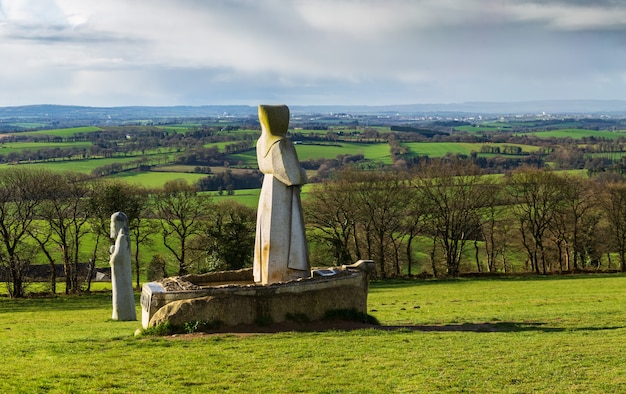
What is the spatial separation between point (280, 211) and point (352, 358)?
270 inches

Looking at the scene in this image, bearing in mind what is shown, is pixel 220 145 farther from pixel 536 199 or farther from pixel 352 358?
pixel 352 358

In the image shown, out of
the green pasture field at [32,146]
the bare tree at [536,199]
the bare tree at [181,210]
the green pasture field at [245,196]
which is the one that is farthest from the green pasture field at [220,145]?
the bare tree at [536,199]

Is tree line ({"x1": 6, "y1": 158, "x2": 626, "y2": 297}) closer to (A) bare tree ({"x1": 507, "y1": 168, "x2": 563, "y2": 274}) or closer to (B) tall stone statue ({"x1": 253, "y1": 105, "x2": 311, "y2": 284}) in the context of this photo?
(A) bare tree ({"x1": 507, "y1": 168, "x2": 563, "y2": 274})

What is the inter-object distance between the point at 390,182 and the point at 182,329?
34360 mm

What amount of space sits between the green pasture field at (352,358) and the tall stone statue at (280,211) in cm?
270

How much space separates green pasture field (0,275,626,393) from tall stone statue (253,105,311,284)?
8.85 ft

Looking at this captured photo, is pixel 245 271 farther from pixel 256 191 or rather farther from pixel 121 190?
pixel 256 191

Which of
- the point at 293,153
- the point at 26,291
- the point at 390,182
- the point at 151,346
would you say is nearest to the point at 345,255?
the point at 390,182

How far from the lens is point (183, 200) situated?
4928 cm

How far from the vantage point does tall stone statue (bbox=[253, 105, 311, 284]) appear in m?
20.1

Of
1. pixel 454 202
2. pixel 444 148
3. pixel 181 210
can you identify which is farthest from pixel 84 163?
pixel 444 148

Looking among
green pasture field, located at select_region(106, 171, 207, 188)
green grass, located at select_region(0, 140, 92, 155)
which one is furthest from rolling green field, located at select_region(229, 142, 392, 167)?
green grass, located at select_region(0, 140, 92, 155)

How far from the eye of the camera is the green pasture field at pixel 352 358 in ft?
39.8

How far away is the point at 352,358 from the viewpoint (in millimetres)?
14461
